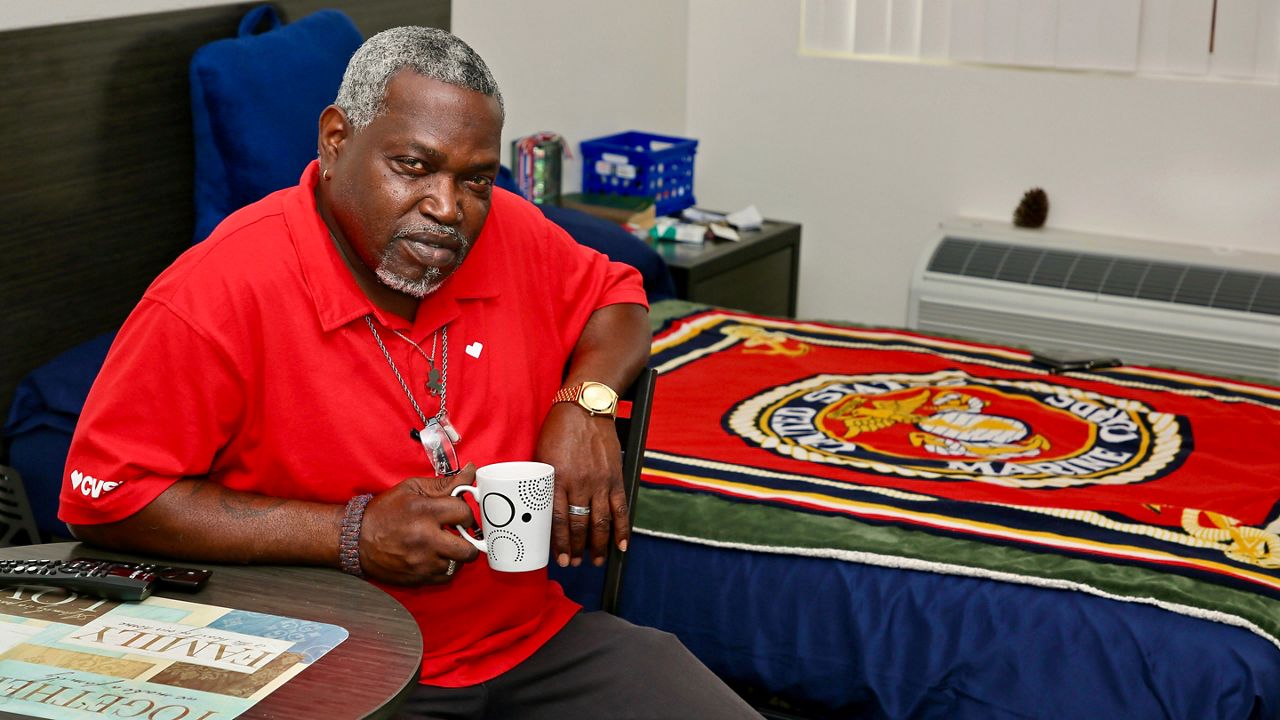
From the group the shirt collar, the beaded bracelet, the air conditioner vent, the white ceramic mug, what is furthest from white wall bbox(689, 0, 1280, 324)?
the beaded bracelet

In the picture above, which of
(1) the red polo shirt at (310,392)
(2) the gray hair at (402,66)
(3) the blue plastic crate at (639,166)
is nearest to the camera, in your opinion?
(1) the red polo shirt at (310,392)

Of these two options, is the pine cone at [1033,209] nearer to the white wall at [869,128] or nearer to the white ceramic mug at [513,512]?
the white wall at [869,128]

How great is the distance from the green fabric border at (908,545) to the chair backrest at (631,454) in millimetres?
465

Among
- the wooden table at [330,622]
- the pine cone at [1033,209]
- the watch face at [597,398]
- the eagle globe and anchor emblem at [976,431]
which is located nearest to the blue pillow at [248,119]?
the eagle globe and anchor emblem at [976,431]

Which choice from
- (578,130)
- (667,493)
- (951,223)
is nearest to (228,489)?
(667,493)

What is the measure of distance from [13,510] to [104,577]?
3.39 feet

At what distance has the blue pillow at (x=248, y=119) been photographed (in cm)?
239

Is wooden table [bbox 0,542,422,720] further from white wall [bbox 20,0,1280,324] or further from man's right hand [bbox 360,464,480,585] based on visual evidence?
white wall [bbox 20,0,1280,324]

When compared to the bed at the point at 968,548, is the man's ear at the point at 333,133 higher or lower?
higher

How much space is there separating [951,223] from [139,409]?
313 cm

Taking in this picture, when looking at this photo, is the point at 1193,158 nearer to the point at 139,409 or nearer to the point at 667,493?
the point at 667,493

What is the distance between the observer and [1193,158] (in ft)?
12.3

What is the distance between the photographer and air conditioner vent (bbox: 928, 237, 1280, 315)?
3.51 metres

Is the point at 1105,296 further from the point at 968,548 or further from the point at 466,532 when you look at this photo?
the point at 466,532
